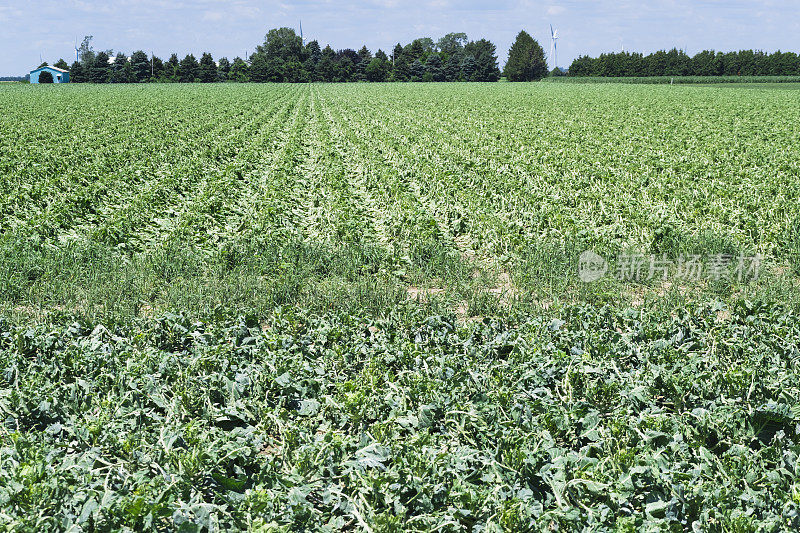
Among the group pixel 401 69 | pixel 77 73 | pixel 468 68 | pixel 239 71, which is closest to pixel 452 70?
pixel 468 68

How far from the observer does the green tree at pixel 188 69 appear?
100m

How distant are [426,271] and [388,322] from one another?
1939 mm

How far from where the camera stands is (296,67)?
102 metres

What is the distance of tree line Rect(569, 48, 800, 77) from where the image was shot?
84438mm

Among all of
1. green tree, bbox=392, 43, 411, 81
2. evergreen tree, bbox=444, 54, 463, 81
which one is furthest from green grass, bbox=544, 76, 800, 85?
green tree, bbox=392, 43, 411, 81

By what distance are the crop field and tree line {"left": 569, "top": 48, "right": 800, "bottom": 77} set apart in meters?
86.3

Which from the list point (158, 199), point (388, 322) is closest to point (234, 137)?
point (158, 199)

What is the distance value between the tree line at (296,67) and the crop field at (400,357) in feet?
310

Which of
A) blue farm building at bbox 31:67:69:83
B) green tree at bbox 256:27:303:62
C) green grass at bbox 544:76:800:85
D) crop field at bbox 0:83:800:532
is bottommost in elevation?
crop field at bbox 0:83:800:532

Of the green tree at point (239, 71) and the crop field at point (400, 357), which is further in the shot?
the green tree at point (239, 71)

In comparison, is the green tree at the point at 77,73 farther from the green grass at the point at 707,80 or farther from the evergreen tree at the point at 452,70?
the green grass at the point at 707,80

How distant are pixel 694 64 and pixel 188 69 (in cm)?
7386

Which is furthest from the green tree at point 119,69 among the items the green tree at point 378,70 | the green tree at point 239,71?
the green tree at point 378,70

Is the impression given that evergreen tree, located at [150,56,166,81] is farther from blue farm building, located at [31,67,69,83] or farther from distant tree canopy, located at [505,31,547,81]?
distant tree canopy, located at [505,31,547,81]
